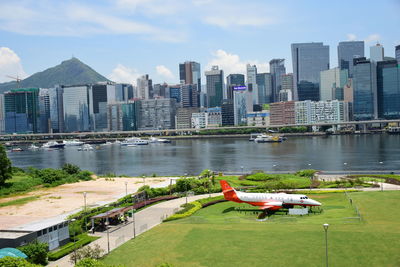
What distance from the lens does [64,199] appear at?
53875 mm

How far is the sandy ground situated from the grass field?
1527 cm

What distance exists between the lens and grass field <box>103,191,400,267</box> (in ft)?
90.3

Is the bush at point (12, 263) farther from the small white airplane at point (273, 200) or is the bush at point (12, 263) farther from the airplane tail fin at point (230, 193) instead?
the airplane tail fin at point (230, 193)

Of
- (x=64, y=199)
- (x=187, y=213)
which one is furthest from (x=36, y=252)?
(x=64, y=199)

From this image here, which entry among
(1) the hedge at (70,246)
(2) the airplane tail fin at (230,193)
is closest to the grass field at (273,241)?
(2) the airplane tail fin at (230,193)

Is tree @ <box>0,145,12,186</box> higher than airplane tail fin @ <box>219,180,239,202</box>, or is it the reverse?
tree @ <box>0,145,12,186</box>

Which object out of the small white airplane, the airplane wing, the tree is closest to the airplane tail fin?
the small white airplane

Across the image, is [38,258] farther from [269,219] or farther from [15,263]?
[269,219]

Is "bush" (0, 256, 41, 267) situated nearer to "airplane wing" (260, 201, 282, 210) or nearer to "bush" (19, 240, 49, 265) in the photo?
"bush" (19, 240, 49, 265)

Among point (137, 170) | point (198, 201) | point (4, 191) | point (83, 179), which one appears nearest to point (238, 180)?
point (198, 201)

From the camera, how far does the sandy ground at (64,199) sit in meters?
44.7

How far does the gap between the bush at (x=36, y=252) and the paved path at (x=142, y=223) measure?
2.57 ft

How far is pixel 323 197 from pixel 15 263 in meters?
35.0

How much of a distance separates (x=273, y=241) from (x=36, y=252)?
17.3 metres
